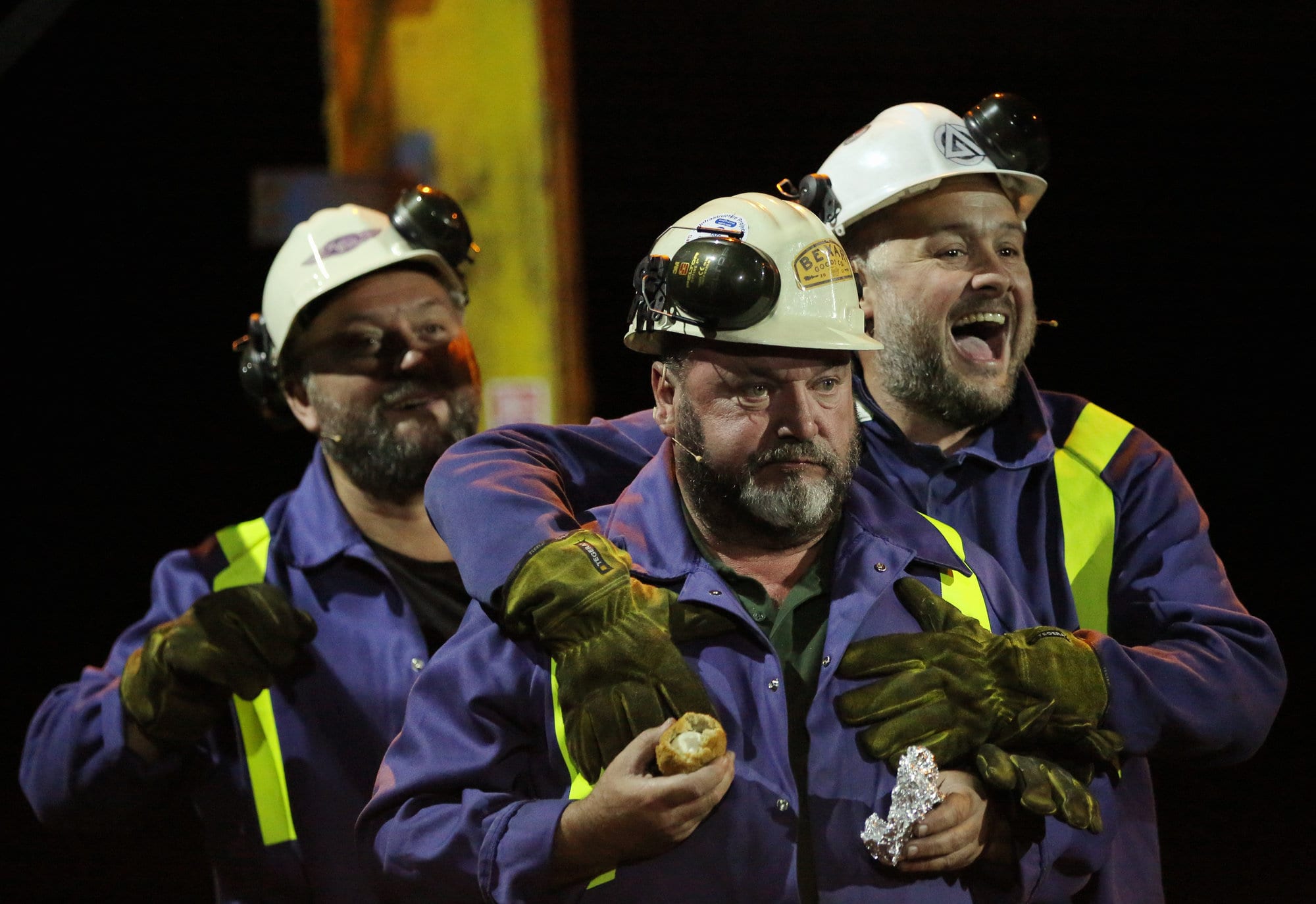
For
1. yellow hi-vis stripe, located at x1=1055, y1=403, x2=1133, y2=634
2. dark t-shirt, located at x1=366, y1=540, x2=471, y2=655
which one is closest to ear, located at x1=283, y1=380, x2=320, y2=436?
dark t-shirt, located at x1=366, y1=540, x2=471, y2=655

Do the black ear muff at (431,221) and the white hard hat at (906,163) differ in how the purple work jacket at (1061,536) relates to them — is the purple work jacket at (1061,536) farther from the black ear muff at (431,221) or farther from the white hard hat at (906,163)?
the black ear muff at (431,221)

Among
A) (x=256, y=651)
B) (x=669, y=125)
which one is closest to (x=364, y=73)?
(x=669, y=125)

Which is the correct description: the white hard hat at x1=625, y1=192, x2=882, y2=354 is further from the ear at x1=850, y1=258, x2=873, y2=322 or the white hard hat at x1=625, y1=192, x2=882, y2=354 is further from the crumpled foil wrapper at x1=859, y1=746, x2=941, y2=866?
the crumpled foil wrapper at x1=859, y1=746, x2=941, y2=866

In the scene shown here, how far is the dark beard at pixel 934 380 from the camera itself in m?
2.82

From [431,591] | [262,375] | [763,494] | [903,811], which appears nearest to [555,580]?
[763,494]

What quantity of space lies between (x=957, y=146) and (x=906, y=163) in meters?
0.12

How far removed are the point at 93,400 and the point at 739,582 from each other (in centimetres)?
554

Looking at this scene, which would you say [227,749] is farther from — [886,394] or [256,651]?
[886,394]

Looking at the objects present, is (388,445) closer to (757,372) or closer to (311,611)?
(311,611)

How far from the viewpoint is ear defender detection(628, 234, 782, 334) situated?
2.23 metres

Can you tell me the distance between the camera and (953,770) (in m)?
2.16

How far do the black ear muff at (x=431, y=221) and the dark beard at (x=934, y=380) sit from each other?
3.80 feet

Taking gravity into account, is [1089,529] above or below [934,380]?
below

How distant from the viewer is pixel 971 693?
7.00 ft
